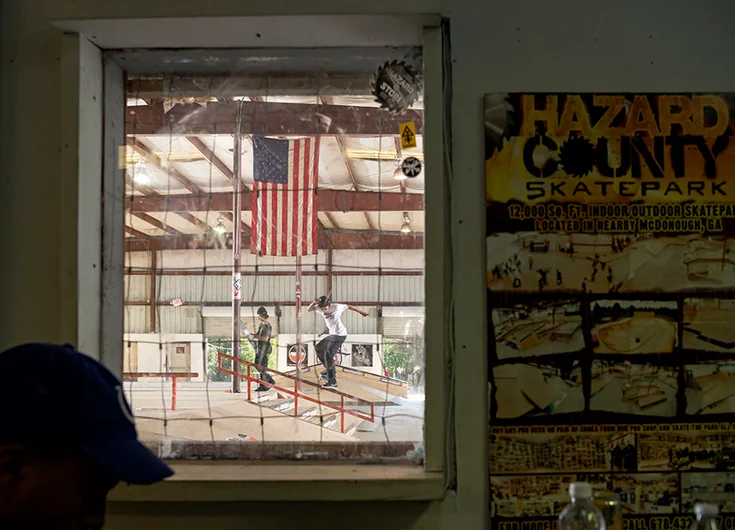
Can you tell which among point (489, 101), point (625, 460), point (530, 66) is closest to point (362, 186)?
point (489, 101)

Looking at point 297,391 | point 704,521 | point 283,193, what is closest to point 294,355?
point 297,391

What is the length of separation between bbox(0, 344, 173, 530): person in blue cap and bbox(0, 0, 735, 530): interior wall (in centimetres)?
89

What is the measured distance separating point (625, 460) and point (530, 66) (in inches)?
42.3

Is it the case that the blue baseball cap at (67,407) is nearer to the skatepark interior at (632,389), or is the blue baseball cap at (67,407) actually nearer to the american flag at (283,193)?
the american flag at (283,193)

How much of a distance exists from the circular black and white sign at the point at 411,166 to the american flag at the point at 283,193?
268 millimetres

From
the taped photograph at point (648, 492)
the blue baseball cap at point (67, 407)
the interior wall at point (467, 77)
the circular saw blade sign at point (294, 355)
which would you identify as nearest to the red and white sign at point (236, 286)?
the circular saw blade sign at point (294, 355)

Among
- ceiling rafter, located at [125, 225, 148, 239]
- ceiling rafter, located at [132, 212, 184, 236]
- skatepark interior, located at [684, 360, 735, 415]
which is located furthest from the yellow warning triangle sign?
skatepark interior, located at [684, 360, 735, 415]

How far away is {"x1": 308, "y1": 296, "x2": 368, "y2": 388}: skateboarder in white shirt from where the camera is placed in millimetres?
1669

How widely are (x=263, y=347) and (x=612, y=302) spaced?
979 millimetres

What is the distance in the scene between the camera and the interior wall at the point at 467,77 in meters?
1.51

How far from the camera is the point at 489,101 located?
1.53m

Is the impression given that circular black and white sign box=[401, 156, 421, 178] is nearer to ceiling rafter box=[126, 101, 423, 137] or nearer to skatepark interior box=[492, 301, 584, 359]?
ceiling rafter box=[126, 101, 423, 137]

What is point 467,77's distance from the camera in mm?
1547

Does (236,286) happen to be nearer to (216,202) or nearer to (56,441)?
(216,202)
